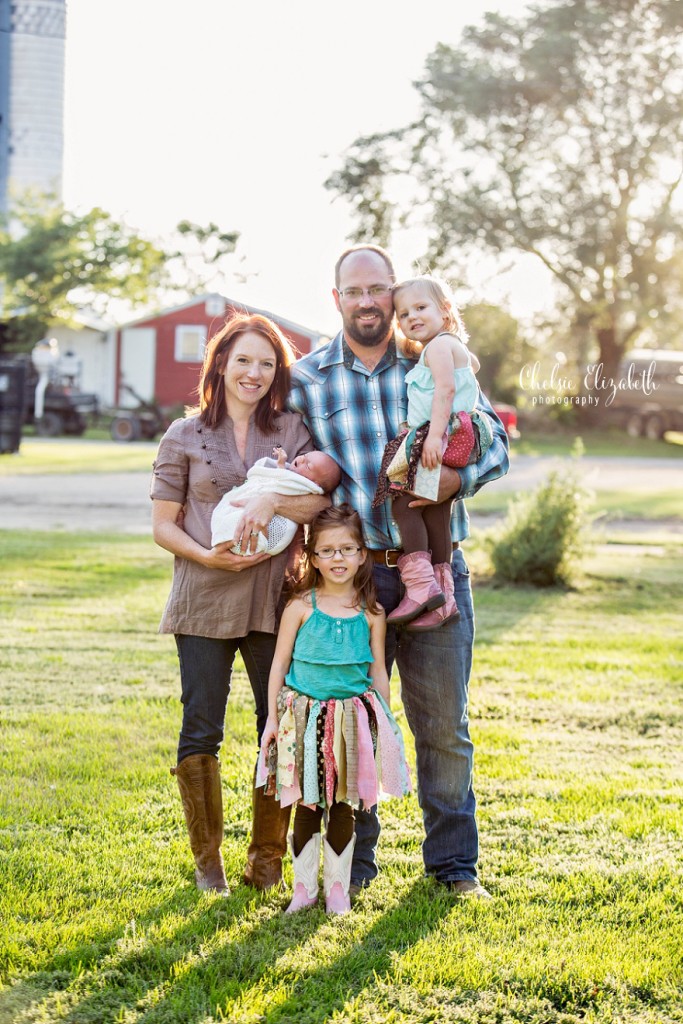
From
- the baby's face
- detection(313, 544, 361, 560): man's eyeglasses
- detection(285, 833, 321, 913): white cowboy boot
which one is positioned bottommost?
detection(285, 833, 321, 913): white cowboy boot

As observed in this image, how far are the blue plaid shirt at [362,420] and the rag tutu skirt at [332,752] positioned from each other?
0.56 meters

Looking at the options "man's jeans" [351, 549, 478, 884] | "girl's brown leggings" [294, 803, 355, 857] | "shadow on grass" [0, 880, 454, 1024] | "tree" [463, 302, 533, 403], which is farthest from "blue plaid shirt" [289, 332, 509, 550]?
"tree" [463, 302, 533, 403]

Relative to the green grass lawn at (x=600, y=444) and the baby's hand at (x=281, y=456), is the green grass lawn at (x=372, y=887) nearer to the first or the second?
the baby's hand at (x=281, y=456)

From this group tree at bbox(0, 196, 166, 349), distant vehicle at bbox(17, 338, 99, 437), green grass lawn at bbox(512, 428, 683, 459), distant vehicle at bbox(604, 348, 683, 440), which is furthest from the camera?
tree at bbox(0, 196, 166, 349)

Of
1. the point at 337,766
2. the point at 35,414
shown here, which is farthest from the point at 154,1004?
the point at 35,414

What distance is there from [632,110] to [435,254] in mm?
6137

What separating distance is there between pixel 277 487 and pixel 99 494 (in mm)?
13163

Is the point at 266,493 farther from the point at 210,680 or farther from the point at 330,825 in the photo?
the point at 330,825

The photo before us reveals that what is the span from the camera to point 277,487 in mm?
3617

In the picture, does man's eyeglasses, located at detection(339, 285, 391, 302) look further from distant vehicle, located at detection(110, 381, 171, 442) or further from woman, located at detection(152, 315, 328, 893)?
distant vehicle, located at detection(110, 381, 171, 442)

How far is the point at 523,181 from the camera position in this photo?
106 feet

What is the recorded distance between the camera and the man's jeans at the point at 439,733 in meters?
3.86

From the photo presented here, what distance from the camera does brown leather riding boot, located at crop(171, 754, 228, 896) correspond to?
3.86 meters

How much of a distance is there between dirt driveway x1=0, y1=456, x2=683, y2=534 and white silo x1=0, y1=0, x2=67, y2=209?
7093 millimetres
